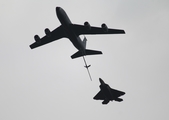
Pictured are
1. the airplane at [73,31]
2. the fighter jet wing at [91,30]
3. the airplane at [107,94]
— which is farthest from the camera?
the airplane at [107,94]

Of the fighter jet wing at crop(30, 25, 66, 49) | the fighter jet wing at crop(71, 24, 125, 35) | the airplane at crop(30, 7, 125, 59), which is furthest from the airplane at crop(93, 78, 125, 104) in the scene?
the fighter jet wing at crop(30, 25, 66, 49)

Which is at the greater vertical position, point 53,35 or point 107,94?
point 53,35

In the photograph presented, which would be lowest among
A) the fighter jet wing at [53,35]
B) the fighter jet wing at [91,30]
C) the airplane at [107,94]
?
the airplane at [107,94]

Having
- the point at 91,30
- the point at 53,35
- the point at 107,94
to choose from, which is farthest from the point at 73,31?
the point at 107,94

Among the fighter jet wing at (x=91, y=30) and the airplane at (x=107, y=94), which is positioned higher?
the fighter jet wing at (x=91, y=30)

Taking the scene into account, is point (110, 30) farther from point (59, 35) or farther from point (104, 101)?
point (104, 101)

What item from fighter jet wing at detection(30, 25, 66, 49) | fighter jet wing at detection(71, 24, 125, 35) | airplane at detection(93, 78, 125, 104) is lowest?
airplane at detection(93, 78, 125, 104)

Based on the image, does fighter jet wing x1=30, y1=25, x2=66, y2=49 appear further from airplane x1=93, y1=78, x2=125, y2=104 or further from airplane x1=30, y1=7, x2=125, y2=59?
airplane x1=93, y1=78, x2=125, y2=104

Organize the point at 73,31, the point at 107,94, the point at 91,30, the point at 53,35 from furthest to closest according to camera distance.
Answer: the point at 107,94
the point at 53,35
the point at 91,30
the point at 73,31

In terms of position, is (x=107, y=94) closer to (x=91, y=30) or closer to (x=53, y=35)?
(x=91, y=30)

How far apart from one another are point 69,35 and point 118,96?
15337 mm

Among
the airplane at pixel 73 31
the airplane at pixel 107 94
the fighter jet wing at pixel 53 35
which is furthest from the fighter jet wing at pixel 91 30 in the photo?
the airplane at pixel 107 94

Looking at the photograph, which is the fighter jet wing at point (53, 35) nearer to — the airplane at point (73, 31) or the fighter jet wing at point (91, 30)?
the airplane at point (73, 31)

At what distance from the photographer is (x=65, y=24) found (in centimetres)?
4322
